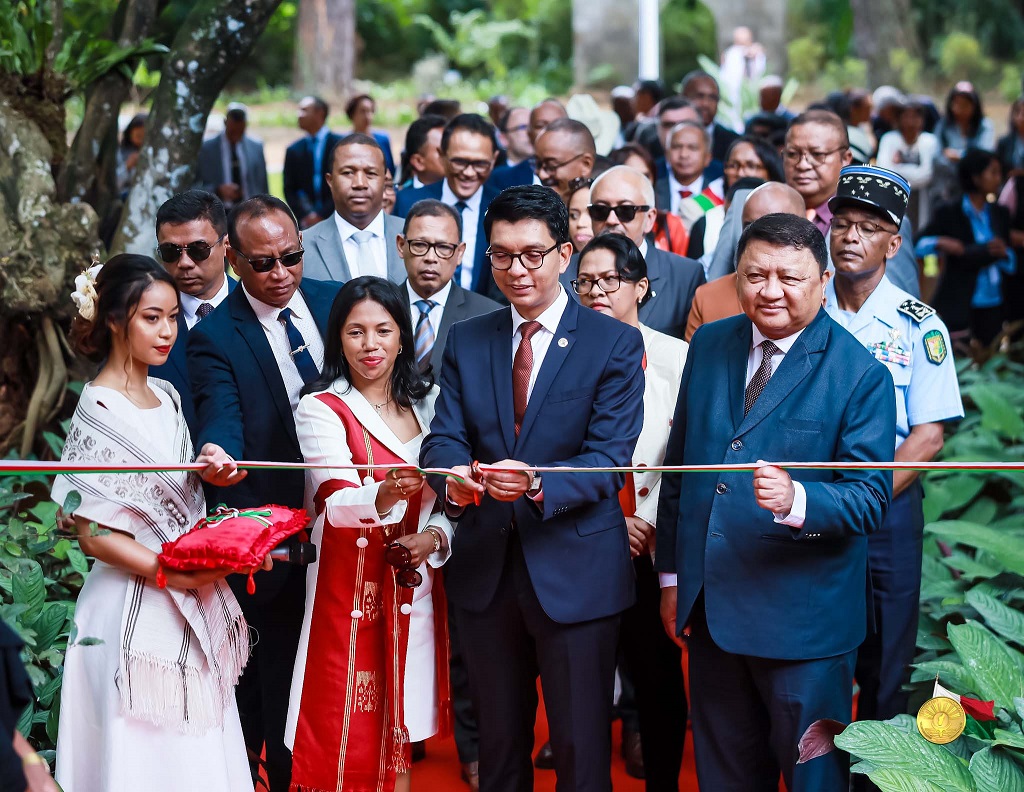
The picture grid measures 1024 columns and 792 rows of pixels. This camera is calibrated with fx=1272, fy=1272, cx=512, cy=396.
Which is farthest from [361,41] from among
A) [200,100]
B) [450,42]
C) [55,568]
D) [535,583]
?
[535,583]

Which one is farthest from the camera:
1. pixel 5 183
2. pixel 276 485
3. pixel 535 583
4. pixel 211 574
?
pixel 5 183

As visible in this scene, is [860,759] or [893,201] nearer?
[860,759]

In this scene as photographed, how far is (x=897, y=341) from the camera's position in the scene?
4.01m

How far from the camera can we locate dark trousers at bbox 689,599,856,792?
3.32 m

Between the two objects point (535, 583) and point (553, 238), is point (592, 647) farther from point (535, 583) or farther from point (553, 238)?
point (553, 238)

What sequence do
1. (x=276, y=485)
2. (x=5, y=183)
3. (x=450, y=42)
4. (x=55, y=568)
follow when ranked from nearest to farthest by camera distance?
(x=276, y=485) → (x=55, y=568) → (x=5, y=183) → (x=450, y=42)

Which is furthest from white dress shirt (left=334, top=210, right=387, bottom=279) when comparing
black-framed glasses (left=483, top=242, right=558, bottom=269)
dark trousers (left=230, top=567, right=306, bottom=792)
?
black-framed glasses (left=483, top=242, right=558, bottom=269)

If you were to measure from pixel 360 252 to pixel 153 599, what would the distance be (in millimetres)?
2271

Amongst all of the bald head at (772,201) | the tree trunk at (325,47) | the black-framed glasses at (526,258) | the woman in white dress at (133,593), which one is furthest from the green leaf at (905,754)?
the tree trunk at (325,47)

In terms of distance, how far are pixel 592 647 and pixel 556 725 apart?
248 mm

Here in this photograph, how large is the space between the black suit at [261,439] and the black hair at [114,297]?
1.52ft

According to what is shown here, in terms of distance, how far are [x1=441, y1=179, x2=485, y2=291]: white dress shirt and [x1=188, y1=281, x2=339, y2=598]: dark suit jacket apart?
1.85 metres

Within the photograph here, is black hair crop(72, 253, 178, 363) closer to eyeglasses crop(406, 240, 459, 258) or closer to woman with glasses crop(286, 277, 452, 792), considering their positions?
woman with glasses crop(286, 277, 452, 792)

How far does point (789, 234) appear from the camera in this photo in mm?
3330
